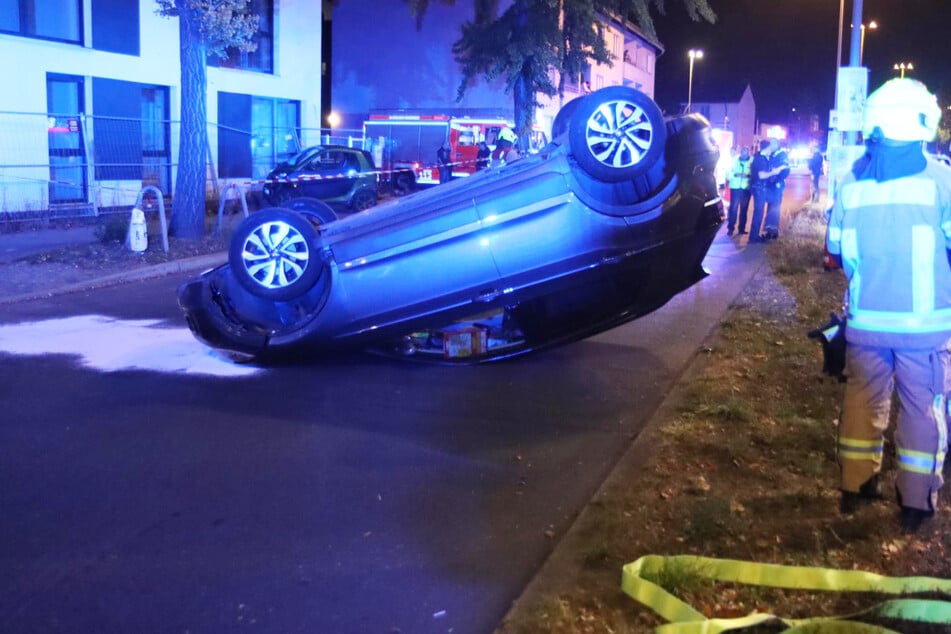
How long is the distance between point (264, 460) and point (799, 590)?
2.94 metres

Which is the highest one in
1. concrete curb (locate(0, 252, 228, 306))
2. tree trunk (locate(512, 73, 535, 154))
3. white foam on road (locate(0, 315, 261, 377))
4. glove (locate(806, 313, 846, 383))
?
Answer: tree trunk (locate(512, 73, 535, 154))

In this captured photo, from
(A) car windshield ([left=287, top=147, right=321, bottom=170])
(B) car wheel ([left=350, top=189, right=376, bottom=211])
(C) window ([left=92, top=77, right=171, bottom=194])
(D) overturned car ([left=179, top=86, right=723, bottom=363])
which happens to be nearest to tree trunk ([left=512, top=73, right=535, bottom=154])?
(B) car wheel ([left=350, top=189, right=376, bottom=211])

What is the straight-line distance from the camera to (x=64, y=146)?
18.7 m

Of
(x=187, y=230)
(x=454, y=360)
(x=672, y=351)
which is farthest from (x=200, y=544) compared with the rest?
(x=187, y=230)

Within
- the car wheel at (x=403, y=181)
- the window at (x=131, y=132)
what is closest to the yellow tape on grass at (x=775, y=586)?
the window at (x=131, y=132)

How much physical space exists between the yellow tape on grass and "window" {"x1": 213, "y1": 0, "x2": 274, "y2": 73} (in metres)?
22.7

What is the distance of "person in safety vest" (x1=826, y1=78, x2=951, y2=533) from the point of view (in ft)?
12.9

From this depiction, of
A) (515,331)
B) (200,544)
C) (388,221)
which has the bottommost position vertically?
(200,544)

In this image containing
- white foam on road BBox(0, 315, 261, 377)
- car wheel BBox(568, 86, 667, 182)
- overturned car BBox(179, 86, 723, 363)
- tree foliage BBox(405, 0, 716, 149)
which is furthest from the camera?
tree foliage BBox(405, 0, 716, 149)

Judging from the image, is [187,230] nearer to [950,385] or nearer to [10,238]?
[10,238]

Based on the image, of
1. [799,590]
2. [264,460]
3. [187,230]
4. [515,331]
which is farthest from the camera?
[187,230]

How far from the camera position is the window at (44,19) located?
18250 mm

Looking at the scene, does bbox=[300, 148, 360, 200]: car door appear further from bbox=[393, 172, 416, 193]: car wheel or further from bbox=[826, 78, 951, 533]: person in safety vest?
bbox=[826, 78, 951, 533]: person in safety vest

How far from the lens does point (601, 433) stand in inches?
228
